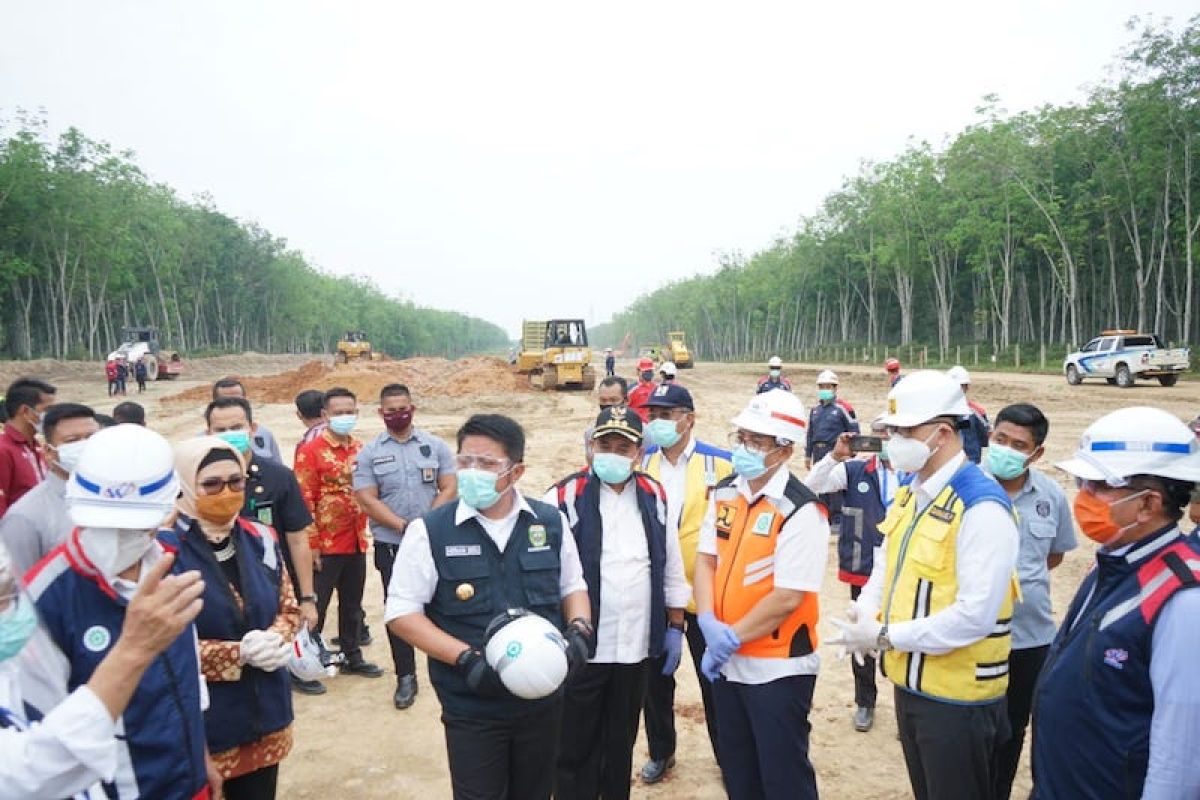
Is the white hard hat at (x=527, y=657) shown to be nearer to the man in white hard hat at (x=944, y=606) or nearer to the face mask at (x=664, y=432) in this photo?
the man in white hard hat at (x=944, y=606)

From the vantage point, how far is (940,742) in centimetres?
265

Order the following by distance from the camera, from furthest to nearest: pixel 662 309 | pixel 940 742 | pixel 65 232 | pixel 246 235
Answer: pixel 662 309, pixel 246 235, pixel 65 232, pixel 940 742

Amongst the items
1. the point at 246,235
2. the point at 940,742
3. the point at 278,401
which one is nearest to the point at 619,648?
the point at 940,742

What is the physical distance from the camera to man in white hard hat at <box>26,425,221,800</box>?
1.89 m

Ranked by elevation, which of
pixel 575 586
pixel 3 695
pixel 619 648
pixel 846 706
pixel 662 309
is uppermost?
pixel 662 309

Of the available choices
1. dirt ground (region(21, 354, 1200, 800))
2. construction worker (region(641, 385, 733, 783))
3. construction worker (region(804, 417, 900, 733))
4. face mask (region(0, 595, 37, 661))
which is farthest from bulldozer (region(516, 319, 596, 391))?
face mask (region(0, 595, 37, 661))

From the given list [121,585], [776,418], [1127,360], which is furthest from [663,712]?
[1127,360]

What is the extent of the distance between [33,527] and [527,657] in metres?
2.68

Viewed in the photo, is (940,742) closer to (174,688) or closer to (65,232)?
(174,688)

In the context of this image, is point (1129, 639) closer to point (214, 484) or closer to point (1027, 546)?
point (1027, 546)

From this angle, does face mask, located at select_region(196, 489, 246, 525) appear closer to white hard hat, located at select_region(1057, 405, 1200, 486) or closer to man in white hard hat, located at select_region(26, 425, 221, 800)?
man in white hard hat, located at select_region(26, 425, 221, 800)

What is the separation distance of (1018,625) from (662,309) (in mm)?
99555

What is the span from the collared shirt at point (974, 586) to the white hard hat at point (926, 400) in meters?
0.38

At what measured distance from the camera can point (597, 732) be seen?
347cm
